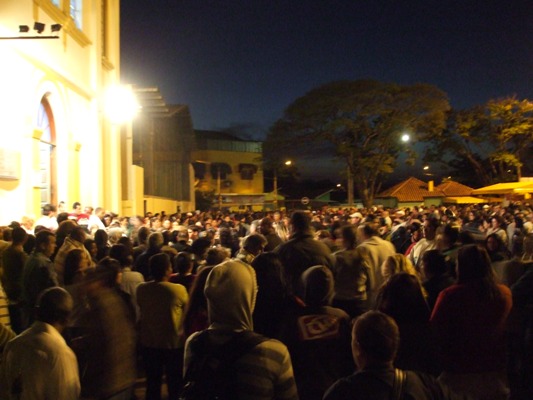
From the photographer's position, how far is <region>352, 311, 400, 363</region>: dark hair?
241 cm

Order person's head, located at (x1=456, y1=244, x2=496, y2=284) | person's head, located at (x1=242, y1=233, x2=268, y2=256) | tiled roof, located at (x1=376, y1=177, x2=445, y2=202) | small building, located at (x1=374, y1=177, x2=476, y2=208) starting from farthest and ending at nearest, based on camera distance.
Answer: tiled roof, located at (x1=376, y1=177, x2=445, y2=202) → small building, located at (x1=374, y1=177, x2=476, y2=208) → person's head, located at (x1=242, y1=233, x2=268, y2=256) → person's head, located at (x1=456, y1=244, x2=496, y2=284)

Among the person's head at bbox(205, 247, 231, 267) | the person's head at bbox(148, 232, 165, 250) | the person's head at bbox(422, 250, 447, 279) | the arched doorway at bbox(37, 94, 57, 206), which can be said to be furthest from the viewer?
the arched doorway at bbox(37, 94, 57, 206)

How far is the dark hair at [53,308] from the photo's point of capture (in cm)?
326

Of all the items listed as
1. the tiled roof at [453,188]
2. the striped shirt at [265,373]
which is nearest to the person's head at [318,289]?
the striped shirt at [265,373]

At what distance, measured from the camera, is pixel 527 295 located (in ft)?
16.0

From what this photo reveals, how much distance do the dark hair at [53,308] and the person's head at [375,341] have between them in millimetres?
1875

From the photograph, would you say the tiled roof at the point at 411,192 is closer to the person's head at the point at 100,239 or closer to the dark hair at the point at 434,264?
the person's head at the point at 100,239

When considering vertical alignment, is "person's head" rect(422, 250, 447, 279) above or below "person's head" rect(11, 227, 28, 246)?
below

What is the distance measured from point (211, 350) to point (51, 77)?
13114 millimetres

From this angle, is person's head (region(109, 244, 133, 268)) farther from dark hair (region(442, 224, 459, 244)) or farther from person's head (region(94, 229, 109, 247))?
dark hair (region(442, 224, 459, 244))

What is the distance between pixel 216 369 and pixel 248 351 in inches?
7.5

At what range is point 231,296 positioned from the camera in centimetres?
306

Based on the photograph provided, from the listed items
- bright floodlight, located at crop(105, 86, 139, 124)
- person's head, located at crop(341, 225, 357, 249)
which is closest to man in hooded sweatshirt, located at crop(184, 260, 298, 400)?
person's head, located at crop(341, 225, 357, 249)

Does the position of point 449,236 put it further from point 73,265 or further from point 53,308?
point 53,308
